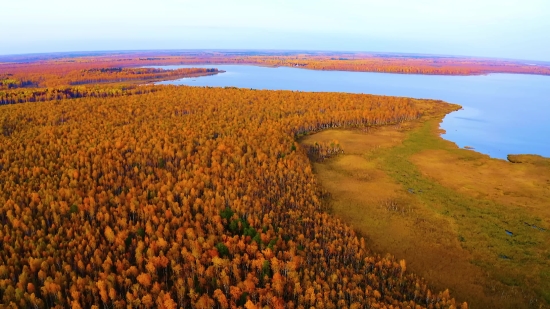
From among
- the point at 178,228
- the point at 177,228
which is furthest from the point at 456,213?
the point at 177,228

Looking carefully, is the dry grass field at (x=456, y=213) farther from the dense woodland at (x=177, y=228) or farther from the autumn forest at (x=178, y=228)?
the dense woodland at (x=177, y=228)

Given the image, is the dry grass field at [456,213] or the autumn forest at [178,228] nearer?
the autumn forest at [178,228]

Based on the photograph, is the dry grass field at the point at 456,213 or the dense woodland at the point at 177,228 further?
the dry grass field at the point at 456,213

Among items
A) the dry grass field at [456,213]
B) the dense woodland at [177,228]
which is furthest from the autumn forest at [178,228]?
the dry grass field at [456,213]

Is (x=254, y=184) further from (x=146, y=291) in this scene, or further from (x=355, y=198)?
(x=146, y=291)

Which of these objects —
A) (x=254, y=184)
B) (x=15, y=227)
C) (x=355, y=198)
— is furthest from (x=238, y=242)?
(x=15, y=227)

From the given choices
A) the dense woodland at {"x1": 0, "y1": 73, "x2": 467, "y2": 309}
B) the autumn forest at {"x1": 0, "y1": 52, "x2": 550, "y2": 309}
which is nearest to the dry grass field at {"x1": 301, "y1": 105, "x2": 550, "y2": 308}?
the autumn forest at {"x1": 0, "y1": 52, "x2": 550, "y2": 309}
